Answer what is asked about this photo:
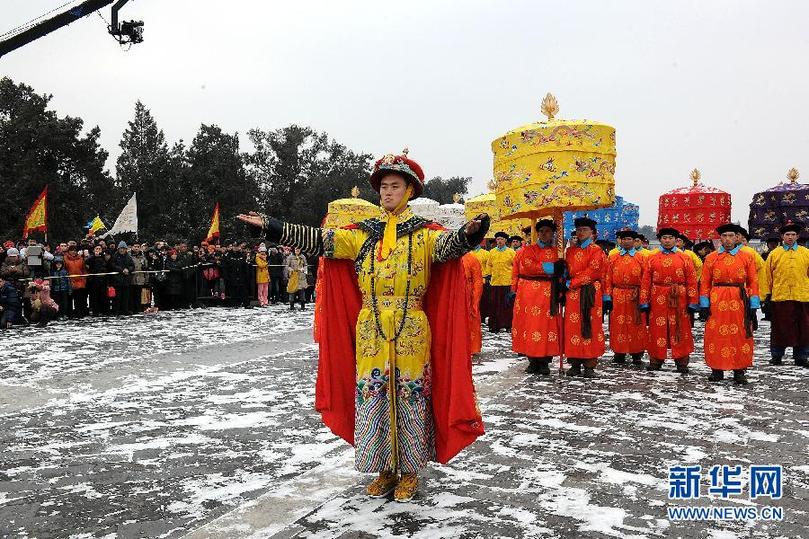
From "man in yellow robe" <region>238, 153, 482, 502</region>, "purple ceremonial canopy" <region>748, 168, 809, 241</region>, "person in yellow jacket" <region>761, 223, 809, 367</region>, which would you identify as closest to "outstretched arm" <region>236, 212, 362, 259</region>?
"man in yellow robe" <region>238, 153, 482, 502</region>

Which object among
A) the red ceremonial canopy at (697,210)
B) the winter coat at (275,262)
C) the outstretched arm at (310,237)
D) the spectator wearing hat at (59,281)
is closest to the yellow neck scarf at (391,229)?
the outstretched arm at (310,237)

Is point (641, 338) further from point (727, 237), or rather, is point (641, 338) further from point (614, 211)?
point (614, 211)

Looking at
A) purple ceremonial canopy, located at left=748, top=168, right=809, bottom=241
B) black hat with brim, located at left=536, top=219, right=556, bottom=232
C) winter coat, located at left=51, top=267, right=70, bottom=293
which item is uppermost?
purple ceremonial canopy, located at left=748, top=168, right=809, bottom=241

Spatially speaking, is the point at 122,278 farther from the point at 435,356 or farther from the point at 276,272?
the point at 435,356

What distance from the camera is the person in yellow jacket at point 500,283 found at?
1399cm

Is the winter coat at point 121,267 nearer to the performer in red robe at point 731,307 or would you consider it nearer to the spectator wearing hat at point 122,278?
the spectator wearing hat at point 122,278

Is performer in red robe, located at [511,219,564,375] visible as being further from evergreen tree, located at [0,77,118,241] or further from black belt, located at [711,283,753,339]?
evergreen tree, located at [0,77,118,241]

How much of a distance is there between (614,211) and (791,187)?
4.93m

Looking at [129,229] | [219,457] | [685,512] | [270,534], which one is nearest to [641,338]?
[685,512]

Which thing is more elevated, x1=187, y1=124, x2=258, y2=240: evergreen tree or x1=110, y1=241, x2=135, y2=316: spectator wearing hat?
x1=187, y1=124, x2=258, y2=240: evergreen tree

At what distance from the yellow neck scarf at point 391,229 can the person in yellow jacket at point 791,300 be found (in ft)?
25.3

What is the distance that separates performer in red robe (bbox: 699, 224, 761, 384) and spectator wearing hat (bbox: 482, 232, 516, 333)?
577 centimetres

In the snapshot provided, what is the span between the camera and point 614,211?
18547 millimetres

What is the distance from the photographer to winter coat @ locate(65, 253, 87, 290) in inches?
624
